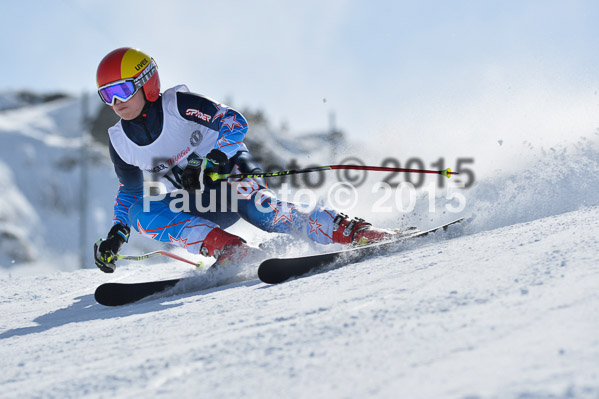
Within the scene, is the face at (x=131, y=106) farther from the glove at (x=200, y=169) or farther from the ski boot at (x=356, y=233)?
the ski boot at (x=356, y=233)

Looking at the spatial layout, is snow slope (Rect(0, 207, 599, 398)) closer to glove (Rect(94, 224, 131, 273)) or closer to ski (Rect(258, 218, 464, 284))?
ski (Rect(258, 218, 464, 284))

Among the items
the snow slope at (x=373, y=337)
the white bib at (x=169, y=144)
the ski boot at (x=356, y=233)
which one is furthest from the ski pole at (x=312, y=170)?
the snow slope at (x=373, y=337)

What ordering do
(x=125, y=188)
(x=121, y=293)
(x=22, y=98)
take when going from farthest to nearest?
1. (x=22, y=98)
2. (x=125, y=188)
3. (x=121, y=293)

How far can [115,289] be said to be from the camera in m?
3.06

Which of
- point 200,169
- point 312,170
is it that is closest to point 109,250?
point 200,169

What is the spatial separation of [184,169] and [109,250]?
815mm

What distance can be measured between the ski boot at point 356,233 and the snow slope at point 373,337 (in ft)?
1.90

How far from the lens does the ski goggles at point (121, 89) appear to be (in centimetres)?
331

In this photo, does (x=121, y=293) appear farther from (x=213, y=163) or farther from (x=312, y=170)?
(x=312, y=170)

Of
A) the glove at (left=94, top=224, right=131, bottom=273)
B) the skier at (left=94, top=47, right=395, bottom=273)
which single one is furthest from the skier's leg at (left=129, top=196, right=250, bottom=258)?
the glove at (left=94, top=224, right=131, bottom=273)

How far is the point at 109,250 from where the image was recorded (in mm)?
3457

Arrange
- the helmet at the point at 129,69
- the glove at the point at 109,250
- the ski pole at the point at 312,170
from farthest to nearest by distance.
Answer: the glove at the point at 109,250 → the helmet at the point at 129,69 → the ski pole at the point at 312,170

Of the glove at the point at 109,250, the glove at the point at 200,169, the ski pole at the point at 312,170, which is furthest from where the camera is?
the glove at the point at 109,250

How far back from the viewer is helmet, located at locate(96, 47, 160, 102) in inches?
130
